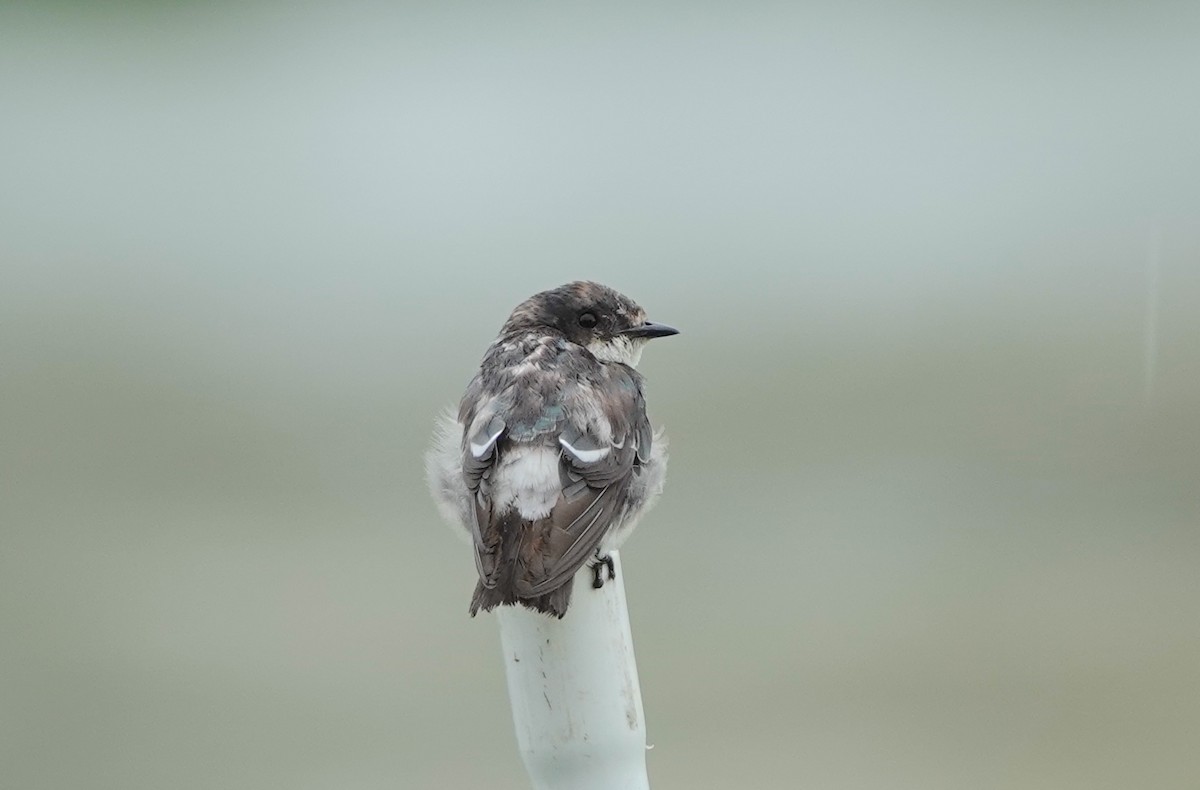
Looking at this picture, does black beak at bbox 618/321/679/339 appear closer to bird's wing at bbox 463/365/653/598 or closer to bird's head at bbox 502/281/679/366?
bird's head at bbox 502/281/679/366

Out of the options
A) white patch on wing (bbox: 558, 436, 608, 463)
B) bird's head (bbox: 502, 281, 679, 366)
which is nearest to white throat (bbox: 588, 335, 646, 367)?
bird's head (bbox: 502, 281, 679, 366)

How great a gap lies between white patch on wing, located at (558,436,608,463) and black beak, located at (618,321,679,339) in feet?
1.72

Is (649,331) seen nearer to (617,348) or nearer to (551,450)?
(617,348)

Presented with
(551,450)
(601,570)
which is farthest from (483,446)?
(601,570)

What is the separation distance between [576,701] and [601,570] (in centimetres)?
24

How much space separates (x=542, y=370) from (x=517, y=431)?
0.70ft

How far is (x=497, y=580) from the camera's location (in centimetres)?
160

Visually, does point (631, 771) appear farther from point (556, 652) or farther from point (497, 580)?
point (497, 580)

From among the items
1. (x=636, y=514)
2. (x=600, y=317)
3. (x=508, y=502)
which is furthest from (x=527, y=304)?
(x=508, y=502)

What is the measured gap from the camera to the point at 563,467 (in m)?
1.88

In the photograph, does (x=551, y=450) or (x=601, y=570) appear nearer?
(x=601, y=570)

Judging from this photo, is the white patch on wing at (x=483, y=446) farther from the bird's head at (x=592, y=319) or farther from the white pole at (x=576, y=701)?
the bird's head at (x=592, y=319)

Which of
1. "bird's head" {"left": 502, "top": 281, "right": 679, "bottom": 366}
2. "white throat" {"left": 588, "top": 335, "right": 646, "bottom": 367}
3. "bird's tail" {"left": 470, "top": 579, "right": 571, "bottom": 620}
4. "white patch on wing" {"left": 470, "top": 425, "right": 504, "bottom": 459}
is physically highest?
"bird's head" {"left": 502, "top": 281, "right": 679, "bottom": 366}

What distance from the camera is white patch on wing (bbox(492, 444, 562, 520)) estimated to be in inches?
69.8
